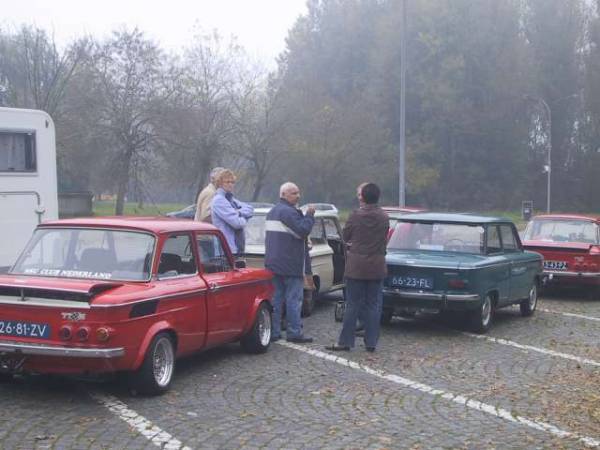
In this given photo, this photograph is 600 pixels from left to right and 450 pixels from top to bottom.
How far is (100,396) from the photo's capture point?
7.19 meters

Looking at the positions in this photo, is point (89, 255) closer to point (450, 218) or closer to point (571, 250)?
point (450, 218)

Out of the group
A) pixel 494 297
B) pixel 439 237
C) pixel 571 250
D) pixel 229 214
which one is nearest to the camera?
pixel 229 214

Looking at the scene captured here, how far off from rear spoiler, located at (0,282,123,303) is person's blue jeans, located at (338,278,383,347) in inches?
137

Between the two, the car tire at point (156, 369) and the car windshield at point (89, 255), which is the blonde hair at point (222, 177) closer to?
the car windshield at point (89, 255)

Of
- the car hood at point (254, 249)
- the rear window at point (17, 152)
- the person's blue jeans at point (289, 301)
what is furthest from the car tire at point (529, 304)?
the rear window at point (17, 152)

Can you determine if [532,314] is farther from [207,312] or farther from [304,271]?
[207,312]

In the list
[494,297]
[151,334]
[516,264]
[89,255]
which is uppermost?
[89,255]

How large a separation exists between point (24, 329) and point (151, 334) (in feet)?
3.35

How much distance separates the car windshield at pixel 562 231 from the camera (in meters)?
16.0

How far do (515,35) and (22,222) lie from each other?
65879 mm

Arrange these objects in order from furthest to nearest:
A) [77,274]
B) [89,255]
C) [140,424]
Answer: [89,255], [77,274], [140,424]

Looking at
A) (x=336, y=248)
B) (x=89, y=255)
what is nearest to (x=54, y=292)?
(x=89, y=255)

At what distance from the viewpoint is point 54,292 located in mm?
6723

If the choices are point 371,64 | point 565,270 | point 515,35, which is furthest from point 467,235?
point 515,35
